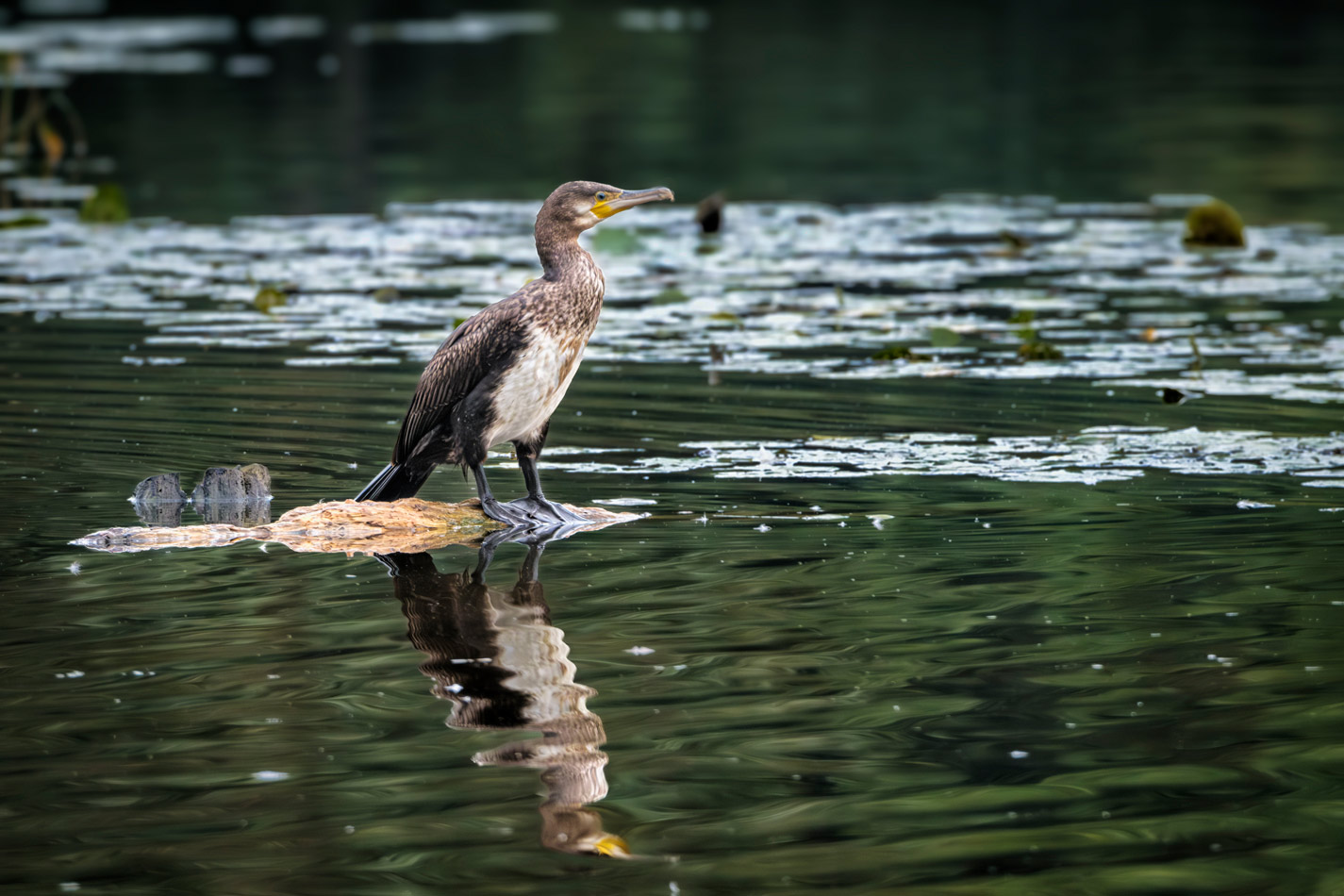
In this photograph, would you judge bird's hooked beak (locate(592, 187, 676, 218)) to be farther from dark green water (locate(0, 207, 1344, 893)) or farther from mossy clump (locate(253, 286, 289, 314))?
mossy clump (locate(253, 286, 289, 314))

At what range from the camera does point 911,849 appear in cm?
391

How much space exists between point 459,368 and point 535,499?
53 cm

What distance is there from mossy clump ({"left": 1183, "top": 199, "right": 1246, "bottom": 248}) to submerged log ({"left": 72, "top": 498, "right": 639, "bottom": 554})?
27.7ft

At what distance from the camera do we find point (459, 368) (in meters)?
6.66

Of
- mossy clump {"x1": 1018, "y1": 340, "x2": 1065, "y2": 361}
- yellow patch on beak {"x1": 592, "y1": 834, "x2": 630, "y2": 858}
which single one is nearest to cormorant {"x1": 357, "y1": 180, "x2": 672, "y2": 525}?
yellow patch on beak {"x1": 592, "y1": 834, "x2": 630, "y2": 858}

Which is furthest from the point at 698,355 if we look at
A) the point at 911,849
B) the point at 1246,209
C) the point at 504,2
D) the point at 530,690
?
the point at 504,2

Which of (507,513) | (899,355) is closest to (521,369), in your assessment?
(507,513)

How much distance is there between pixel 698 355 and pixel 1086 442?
2.85 metres

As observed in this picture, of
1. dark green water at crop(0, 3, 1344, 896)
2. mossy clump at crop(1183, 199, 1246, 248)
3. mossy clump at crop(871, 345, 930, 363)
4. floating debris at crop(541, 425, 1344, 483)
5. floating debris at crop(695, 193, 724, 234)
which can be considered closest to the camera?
dark green water at crop(0, 3, 1344, 896)

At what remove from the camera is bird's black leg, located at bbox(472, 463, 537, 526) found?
672 cm

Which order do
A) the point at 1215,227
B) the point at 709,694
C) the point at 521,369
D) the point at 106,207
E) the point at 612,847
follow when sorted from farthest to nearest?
1. the point at 106,207
2. the point at 1215,227
3. the point at 521,369
4. the point at 709,694
5. the point at 612,847

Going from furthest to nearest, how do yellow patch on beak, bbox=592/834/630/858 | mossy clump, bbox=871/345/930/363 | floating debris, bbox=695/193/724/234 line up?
floating debris, bbox=695/193/724/234
mossy clump, bbox=871/345/930/363
yellow patch on beak, bbox=592/834/630/858

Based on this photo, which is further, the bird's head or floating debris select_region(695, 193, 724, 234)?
floating debris select_region(695, 193, 724, 234)

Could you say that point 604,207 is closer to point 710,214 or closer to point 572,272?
point 572,272
